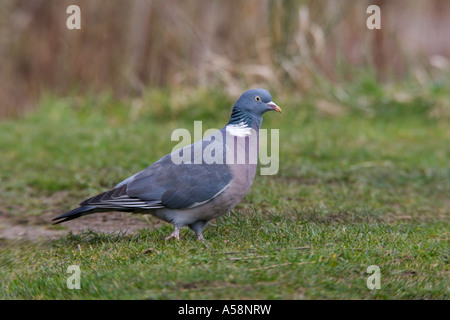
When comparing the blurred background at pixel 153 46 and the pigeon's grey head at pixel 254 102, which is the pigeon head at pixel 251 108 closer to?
the pigeon's grey head at pixel 254 102

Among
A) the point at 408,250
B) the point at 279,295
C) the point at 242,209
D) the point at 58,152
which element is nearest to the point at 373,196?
the point at 242,209

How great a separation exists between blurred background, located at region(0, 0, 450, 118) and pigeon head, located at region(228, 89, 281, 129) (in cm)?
579

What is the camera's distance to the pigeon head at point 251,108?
4.79 m

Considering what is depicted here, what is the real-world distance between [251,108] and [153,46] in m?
6.88

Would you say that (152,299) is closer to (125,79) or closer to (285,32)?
(285,32)

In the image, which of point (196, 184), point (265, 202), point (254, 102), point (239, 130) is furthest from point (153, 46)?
point (196, 184)

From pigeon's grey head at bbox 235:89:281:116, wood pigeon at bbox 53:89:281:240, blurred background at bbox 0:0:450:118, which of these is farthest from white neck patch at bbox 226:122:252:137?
blurred background at bbox 0:0:450:118

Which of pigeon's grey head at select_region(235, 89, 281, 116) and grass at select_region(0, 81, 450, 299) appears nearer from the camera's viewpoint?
grass at select_region(0, 81, 450, 299)

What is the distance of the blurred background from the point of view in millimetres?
10883

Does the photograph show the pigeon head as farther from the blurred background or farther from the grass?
the blurred background

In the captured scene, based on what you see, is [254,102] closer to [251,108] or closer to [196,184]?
[251,108]

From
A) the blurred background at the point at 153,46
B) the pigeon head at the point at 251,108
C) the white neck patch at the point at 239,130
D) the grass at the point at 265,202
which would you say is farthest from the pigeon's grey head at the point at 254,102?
the blurred background at the point at 153,46

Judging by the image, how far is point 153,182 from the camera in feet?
15.4

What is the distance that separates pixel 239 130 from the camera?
4.74 meters
